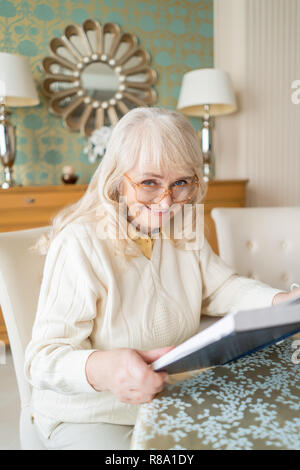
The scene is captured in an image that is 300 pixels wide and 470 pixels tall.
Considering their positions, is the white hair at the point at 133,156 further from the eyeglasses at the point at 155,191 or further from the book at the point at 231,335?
the book at the point at 231,335

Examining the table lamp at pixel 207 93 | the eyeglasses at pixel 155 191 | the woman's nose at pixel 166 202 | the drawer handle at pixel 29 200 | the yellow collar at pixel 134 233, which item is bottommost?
the drawer handle at pixel 29 200

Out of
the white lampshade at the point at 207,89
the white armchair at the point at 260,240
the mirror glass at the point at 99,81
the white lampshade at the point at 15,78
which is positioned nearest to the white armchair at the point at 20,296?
the white armchair at the point at 260,240

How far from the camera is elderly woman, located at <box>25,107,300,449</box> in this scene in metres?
0.83

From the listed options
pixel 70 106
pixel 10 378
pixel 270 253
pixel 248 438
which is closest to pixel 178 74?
pixel 70 106

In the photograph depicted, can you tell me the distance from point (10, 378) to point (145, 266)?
5.89 feet

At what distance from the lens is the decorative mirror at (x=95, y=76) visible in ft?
11.0

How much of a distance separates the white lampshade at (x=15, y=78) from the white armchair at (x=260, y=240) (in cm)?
178

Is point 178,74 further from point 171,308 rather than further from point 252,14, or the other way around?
point 171,308

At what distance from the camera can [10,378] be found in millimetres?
2418

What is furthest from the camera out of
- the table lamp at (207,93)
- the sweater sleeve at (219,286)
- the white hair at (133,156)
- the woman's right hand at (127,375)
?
the table lamp at (207,93)

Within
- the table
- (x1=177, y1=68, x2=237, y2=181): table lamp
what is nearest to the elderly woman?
the table

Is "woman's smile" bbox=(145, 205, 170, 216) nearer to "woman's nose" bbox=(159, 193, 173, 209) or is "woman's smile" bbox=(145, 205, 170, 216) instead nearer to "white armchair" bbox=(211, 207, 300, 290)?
"woman's nose" bbox=(159, 193, 173, 209)

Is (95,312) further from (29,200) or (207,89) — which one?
(207,89)

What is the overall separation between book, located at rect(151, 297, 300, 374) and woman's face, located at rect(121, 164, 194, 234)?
429 millimetres
